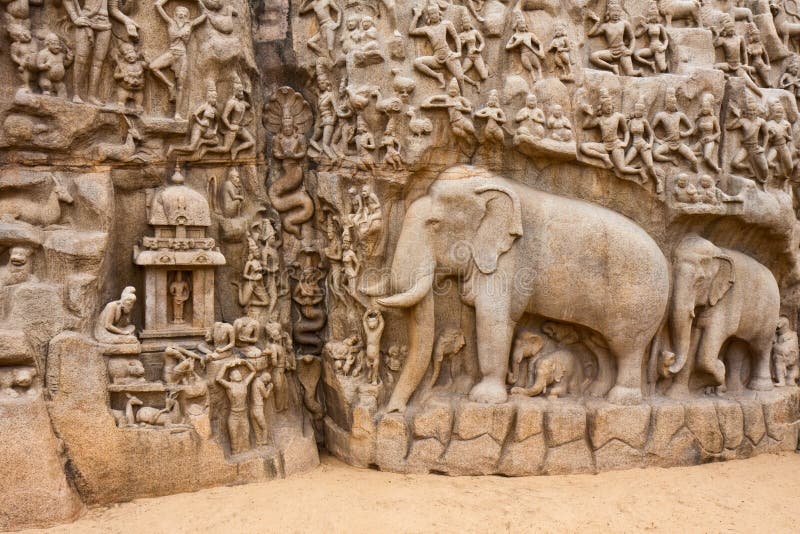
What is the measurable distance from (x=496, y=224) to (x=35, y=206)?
461cm

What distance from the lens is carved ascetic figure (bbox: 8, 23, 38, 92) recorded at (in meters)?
6.26

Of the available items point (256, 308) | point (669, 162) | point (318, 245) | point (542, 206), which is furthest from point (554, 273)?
point (256, 308)

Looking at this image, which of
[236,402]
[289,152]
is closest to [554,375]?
[236,402]

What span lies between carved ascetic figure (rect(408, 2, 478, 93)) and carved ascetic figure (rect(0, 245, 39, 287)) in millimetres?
4276

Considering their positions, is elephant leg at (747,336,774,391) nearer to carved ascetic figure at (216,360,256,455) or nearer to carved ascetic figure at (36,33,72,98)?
carved ascetic figure at (216,360,256,455)

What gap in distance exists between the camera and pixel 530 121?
273 inches

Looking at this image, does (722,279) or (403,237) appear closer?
(403,237)

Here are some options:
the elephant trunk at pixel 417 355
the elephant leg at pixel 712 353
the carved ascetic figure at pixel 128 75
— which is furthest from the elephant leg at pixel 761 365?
the carved ascetic figure at pixel 128 75

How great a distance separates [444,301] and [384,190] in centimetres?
137

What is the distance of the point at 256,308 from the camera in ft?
24.2

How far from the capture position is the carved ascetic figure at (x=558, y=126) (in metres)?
7.02

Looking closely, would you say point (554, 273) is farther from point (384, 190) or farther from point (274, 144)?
point (274, 144)

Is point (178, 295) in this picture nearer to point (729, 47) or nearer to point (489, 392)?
point (489, 392)

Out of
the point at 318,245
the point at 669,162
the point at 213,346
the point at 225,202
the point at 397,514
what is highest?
the point at 669,162
